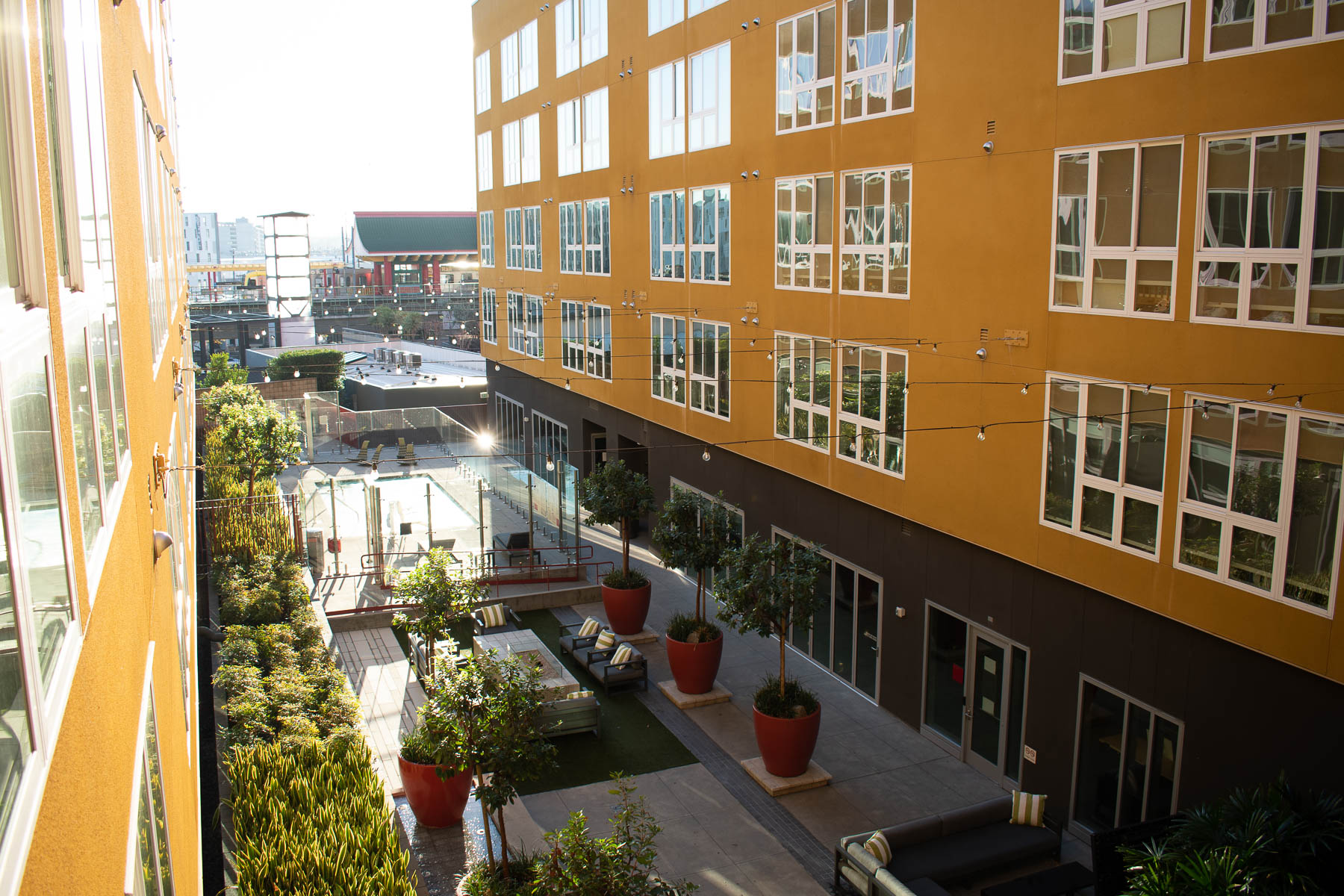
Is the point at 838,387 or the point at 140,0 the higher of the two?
the point at 140,0

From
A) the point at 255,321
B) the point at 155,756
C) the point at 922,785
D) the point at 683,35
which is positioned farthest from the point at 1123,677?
the point at 255,321

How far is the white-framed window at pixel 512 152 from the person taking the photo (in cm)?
3269

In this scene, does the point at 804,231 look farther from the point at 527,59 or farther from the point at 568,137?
the point at 527,59

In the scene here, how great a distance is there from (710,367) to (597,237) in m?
7.29

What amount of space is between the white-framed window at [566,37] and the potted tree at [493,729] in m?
21.0

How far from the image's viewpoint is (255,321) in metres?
66.5

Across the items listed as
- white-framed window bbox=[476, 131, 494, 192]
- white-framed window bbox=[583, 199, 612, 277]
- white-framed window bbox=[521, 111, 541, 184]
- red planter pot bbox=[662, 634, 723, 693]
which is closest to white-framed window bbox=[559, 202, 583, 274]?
white-framed window bbox=[583, 199, 612, 277]

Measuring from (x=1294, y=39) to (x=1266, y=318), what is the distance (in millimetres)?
2641

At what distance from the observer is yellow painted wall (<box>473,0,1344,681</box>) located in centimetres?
1030

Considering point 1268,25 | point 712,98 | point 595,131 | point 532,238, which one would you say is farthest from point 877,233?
point 532,238

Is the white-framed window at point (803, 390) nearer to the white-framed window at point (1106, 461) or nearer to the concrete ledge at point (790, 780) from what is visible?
the white-framed window at point (1106, 461)

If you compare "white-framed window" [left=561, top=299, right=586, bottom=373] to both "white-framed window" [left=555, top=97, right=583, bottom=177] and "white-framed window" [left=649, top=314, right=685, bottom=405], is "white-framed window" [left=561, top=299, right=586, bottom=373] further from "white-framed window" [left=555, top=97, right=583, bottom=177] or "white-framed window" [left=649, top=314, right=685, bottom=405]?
"white-framed window" [left=649, top=314, right=685, bottom=405]

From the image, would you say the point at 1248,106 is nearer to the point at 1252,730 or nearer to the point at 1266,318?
the point at 1266,318

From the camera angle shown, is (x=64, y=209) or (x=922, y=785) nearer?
(x=64, y=209)
